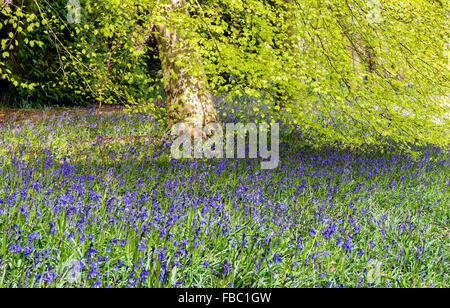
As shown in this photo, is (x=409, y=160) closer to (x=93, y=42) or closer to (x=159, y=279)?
(x=159, y=279)

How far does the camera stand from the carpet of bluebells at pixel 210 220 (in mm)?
2951

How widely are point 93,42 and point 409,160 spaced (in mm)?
10388

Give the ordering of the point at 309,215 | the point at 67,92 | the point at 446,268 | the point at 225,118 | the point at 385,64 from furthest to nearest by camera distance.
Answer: the point at 67,92, the point at 225,118, the point at 385,64, the point at 309,215, the point at 446,268

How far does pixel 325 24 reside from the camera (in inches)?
266

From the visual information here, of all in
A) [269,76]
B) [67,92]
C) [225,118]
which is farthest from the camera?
[67,92]

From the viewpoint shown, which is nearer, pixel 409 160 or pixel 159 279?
pixel 159 279

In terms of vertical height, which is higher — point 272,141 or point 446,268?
point 446,268

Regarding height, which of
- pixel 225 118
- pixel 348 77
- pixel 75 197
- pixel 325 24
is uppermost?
pixel 325 24

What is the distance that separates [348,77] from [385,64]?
1.13 metres

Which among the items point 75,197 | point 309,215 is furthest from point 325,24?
point 75,197

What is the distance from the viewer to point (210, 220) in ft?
12.8

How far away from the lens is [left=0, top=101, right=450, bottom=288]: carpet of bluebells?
2951 millimetres

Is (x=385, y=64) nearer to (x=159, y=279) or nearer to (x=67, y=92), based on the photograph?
(x=159, y=279)

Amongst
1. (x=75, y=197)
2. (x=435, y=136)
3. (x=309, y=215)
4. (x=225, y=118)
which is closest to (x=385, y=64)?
(x=435, y=136)
